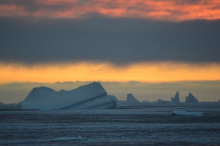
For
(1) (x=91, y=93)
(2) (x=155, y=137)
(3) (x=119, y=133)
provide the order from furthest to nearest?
(1) (x=91, y=93) < (3) (x=119, y=133) < (2) (x=155, y=137)

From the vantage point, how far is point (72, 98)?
61.0 metres

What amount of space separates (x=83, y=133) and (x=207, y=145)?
893 centimetres

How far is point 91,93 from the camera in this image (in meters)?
59.6

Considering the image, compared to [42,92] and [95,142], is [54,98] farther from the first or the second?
[95,142]

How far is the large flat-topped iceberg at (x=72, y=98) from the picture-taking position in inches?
2366

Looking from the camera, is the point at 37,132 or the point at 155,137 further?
the point at 37,132

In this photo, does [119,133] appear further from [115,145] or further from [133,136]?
[115,145]

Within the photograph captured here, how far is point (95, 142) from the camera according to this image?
24828 millimetres

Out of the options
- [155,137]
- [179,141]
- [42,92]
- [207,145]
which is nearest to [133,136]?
[155,137]

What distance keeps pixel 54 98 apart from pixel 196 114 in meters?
17.8

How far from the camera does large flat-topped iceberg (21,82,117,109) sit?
60.1 m

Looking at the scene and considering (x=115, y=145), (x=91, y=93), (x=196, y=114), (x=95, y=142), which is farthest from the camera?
(x=91, y=93)

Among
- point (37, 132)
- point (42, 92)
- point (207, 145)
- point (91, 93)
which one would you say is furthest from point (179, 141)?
point (42, 92)

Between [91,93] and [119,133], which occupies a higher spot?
[91,93]
